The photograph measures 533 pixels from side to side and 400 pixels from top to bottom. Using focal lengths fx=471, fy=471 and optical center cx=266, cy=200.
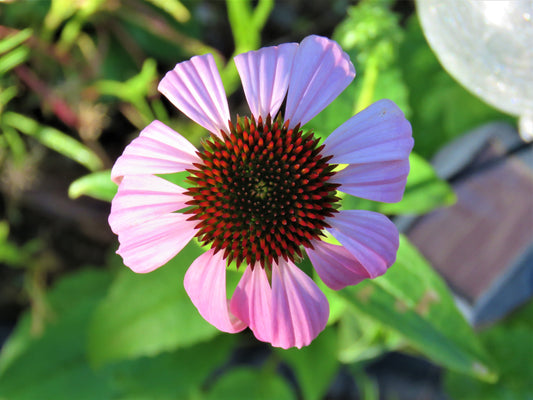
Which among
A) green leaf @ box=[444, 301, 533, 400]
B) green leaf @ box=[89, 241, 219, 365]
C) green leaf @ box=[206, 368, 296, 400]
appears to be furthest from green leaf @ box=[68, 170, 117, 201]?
green leaf @ box=[444, 301, 533, 400]

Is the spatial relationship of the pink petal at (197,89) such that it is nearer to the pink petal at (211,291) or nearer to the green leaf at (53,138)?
the pink petal at (211,291)

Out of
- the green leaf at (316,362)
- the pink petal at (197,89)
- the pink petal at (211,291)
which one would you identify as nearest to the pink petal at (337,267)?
the pink petal at (211,291)

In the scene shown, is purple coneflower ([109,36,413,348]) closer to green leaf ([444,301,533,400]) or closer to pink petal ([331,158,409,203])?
pink petal ([331,158,409,203])

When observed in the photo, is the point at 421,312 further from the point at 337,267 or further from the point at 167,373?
the point at 167,373

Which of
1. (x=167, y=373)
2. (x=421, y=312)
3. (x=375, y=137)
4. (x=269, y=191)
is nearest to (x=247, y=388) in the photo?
(x=167, y=373)

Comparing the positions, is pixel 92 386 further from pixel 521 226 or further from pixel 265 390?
pixel 521 226

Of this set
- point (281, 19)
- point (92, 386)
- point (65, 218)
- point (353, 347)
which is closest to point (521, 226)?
point (353, 347)
